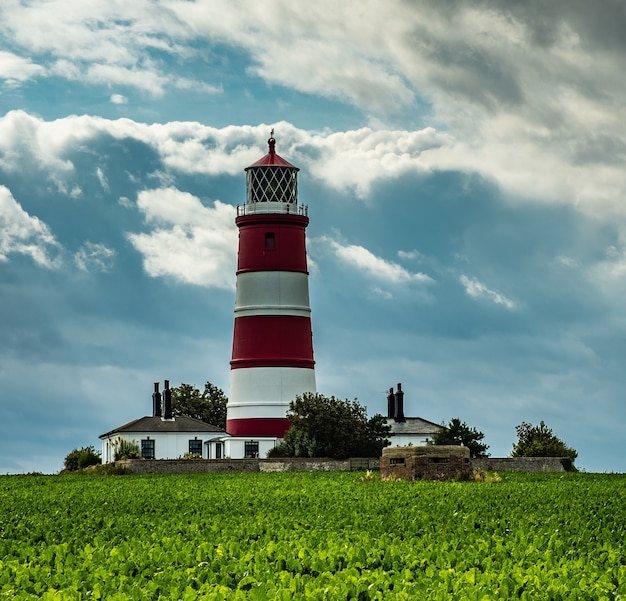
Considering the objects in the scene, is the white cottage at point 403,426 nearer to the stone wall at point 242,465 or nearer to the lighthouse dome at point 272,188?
the lighthouse dome at point 272,188

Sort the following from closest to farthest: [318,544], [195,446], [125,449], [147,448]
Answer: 1. [318,544]
2. [125,449]
3. [195,446]
4. [147,448]

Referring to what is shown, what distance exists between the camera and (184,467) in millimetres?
55062

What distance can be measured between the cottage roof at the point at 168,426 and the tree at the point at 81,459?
261 cm

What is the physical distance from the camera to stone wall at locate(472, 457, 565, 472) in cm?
5422

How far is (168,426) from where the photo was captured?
235 ft

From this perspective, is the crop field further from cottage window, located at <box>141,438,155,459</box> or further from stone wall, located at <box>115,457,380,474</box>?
cottage window, located at <box>141,438,155,459</box>

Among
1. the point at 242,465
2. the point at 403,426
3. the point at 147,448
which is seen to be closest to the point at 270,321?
the point at 242,465

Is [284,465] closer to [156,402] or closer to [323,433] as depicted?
[323,433]

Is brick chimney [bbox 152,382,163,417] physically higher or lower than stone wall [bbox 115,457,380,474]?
higher

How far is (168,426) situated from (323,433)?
47.8 feet

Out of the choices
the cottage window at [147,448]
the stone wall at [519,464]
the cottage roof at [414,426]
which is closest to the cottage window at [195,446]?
the cottage window at [147,448]

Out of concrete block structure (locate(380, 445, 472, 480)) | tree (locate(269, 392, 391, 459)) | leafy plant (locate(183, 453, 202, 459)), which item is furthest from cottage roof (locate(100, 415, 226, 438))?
concrete block structure (locate(380, 445, 472, 480))

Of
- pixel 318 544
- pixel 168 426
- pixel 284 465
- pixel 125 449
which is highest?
pixel 168 426

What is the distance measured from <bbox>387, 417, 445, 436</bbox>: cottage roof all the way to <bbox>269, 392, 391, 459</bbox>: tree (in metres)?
15.5
